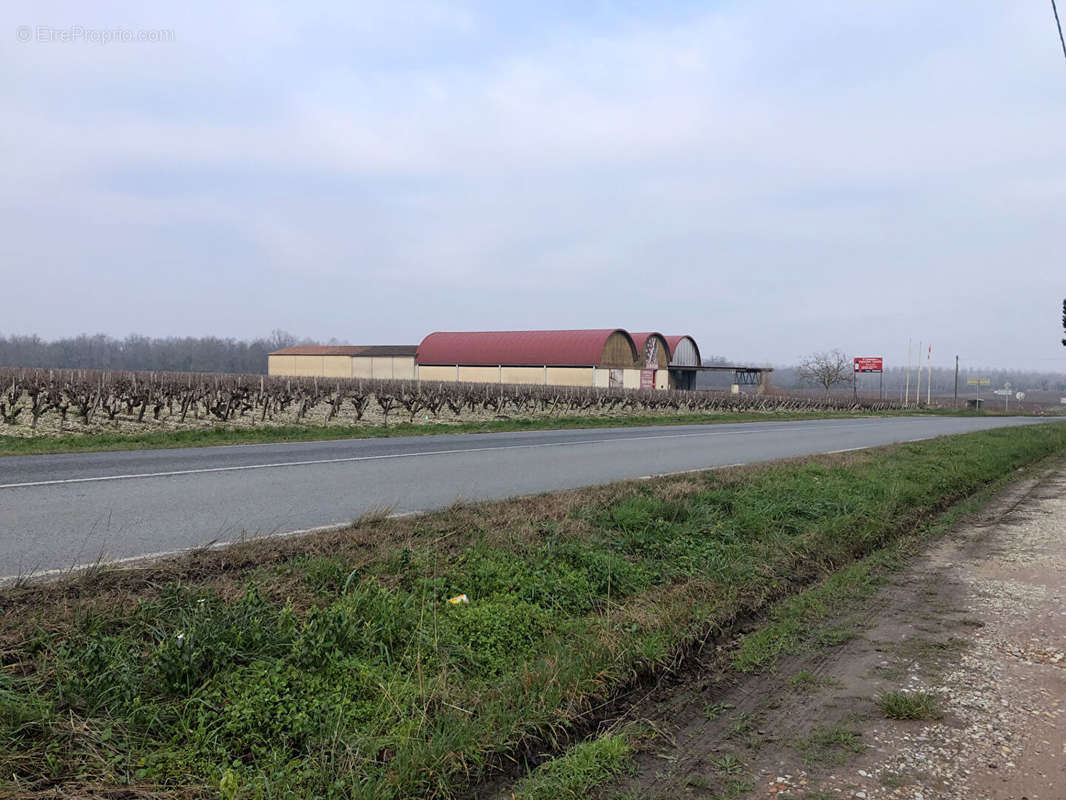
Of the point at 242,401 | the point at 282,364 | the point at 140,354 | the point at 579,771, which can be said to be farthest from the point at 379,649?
the point at 140,354

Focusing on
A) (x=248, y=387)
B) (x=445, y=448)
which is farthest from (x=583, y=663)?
(x=248, y=387)

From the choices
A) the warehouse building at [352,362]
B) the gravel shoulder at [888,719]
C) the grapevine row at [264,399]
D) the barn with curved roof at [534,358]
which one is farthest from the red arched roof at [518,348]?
the gravel shoulder at [888,719]

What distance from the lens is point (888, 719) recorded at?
134 inches

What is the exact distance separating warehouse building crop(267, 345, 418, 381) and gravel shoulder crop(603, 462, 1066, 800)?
55.6 meters

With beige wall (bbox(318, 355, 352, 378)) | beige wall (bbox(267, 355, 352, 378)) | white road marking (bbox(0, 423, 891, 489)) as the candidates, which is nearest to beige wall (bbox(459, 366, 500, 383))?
beige wall (bbox(267, 355, 352, 378))

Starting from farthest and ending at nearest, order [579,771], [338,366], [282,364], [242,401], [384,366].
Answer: [282,364]
[338,366]
[384,366]
[242,401]
[579,771]

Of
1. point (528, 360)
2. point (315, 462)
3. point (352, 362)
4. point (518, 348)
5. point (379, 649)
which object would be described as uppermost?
point (518, 348)

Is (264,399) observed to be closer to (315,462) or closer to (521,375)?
(315,462)

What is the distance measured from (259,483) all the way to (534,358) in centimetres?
4626

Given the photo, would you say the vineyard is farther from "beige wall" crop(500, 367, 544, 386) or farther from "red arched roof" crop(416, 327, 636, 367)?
"beige wall" crop(500, 367, 544, 386)

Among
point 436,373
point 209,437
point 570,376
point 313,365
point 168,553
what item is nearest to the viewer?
point 168,553

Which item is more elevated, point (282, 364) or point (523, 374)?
point (282, 364)

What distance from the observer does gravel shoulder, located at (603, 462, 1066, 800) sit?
287 cm

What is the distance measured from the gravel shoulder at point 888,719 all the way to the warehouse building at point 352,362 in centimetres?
5564
